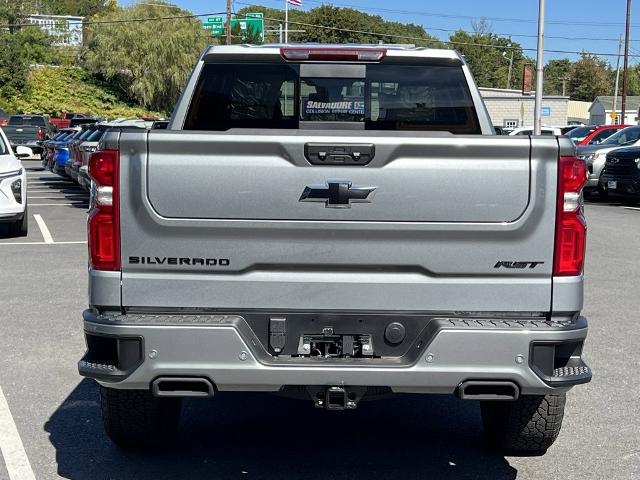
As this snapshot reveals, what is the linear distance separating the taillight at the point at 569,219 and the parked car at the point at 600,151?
19319 millimetres

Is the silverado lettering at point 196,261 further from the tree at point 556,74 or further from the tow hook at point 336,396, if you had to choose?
the tree at point 556,74

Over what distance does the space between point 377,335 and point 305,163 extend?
80cm

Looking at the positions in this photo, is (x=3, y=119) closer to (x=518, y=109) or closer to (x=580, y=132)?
(x=580, y=132)

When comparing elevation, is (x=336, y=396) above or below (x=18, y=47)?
below

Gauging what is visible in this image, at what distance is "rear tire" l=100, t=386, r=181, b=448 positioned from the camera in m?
4.71

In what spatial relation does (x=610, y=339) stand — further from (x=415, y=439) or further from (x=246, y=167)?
(x=246, y=167)

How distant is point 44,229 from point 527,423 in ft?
40.9

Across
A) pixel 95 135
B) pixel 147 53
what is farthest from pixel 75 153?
pixel 147 53

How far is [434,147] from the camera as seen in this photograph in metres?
4.01

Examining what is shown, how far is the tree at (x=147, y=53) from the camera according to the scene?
61594 millimetres

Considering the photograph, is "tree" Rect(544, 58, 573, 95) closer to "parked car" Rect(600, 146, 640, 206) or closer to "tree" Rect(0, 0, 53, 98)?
"tree" Rect(0, 0, 53, 98)

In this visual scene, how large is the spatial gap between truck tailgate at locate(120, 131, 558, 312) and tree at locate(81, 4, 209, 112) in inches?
2278

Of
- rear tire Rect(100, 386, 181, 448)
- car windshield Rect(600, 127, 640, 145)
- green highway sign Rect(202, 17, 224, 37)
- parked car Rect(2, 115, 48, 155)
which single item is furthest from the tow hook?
green highway sign Rect(202, 17, 224, 37)

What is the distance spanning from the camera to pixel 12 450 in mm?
5070
